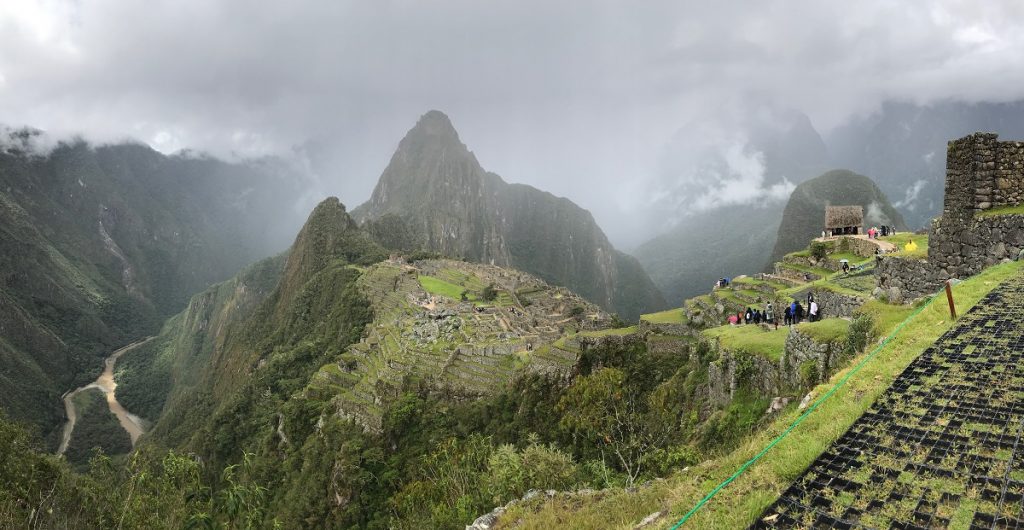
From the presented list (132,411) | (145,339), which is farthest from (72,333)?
(132,411)

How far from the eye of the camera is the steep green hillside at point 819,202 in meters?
97.5

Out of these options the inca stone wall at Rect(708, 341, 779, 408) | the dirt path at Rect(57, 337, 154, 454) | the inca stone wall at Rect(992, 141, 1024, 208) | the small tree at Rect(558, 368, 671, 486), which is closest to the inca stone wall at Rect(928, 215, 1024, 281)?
the inca stone wall at Rect(992, 141, 1024, 208)

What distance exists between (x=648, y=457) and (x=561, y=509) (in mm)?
6653

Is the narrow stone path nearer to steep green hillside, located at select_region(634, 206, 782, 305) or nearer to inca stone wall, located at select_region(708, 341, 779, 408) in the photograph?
inca stone wall, located at select_region(708, 341, 779, 408)

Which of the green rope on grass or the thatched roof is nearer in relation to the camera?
the green rope on grass

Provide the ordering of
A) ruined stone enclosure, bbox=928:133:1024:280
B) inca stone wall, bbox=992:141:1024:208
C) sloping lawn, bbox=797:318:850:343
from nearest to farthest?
ruined stone enclosure, bbox=928:133:1024:280 → inca stone wall, bbox=992:141:1024:208 → sloping lawn, bbox=797:318:850:343

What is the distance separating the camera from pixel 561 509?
7.10 m

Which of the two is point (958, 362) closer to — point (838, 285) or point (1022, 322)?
point (1022, 322)

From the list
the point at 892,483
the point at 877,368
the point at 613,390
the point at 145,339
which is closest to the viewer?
the point at 892,483

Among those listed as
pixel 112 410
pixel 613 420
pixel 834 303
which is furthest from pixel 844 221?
pixel 112 410

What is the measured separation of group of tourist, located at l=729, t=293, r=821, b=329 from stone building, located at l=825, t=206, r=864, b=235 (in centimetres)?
2353

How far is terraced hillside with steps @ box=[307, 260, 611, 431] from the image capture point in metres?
28.5

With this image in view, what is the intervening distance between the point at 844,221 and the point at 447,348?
108ft

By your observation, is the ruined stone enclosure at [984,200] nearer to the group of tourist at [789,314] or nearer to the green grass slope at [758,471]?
the green grass slope at [758,471]
